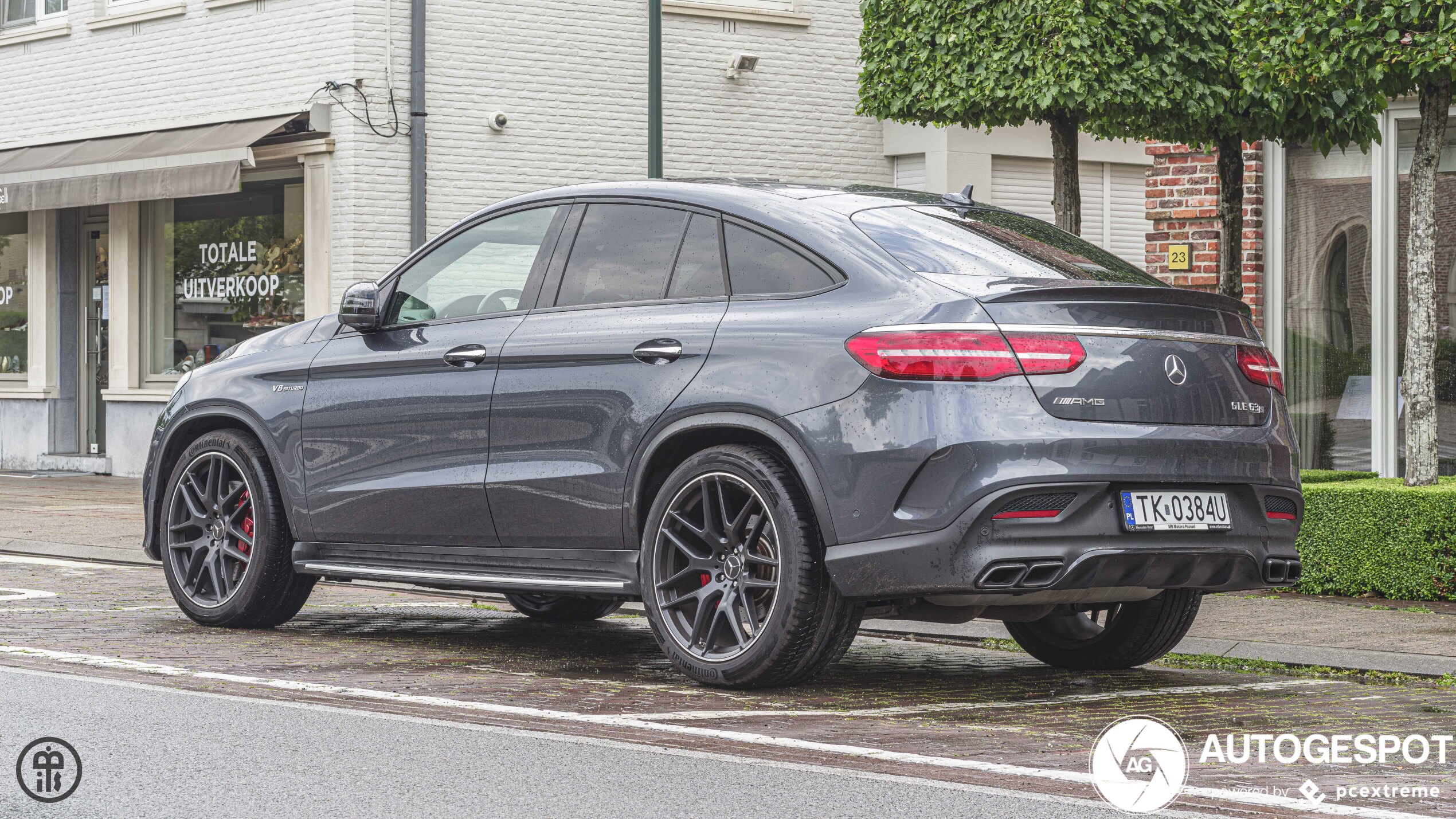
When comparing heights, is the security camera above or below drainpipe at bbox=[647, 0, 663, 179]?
above

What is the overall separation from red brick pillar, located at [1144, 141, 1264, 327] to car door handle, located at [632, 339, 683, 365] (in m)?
7.75

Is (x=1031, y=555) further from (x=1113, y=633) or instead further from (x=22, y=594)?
(x=22, y=594)

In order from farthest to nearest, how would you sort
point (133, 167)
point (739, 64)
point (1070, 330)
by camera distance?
point (739, 64), point (133, 167), point (1070, 330)

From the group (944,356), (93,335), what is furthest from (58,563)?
(93,335)

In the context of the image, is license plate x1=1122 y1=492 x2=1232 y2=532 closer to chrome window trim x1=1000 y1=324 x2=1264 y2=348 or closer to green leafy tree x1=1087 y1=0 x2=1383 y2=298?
chrome window trim x1=1000 y1=324 x2=1264 y2=348

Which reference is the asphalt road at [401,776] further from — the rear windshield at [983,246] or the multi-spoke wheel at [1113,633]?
the multi-spoke wheel at [1113,633]

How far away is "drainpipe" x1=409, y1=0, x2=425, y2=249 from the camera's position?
58.8ft

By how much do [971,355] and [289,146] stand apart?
43.7 ft

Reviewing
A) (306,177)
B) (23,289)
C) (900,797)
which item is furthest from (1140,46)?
(23,289)

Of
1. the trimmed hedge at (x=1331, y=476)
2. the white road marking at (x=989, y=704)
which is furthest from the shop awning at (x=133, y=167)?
the white road marking at (x=989, y=704)

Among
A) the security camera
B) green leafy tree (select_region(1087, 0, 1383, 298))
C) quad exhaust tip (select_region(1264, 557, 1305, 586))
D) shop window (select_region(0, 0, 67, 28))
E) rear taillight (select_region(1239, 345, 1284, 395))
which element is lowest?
quad exhaust tip (select_region(1264, 557, 1305, 586))

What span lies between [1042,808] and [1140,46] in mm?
7668

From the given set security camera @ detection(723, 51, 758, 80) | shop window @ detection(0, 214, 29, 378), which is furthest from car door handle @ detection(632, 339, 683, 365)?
shop window @ detection(0, 214, 29, 378)

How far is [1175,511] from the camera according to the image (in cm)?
603
